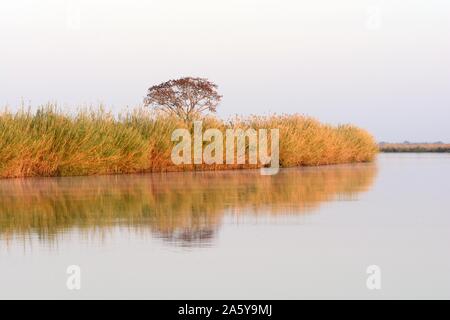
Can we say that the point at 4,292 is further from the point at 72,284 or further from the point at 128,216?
the point at 128,216

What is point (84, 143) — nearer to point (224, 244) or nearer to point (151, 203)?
point (151, 203)

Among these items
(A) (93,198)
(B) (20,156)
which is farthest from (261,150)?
(A) (93,198)

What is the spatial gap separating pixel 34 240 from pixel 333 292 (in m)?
3.99

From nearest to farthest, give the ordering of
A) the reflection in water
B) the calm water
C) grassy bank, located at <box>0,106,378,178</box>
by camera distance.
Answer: the calm water, the reflection in water, grassy bank, located at <box>0,106,378,178</box>

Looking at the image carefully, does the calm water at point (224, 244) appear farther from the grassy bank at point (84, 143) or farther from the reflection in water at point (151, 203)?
the grassy bank at point (84, 143)

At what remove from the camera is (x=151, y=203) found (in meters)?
14.1

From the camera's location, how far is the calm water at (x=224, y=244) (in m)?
6.52

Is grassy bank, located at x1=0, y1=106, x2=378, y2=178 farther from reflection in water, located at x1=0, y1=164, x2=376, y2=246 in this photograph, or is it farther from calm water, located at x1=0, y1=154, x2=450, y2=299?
calm water, located at x1=0, y1=154, x2=450, y2=299

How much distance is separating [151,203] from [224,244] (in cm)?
540

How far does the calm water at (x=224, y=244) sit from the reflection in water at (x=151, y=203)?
2 cm

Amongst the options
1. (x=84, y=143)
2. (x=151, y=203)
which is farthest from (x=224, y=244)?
(x=84, y=143)

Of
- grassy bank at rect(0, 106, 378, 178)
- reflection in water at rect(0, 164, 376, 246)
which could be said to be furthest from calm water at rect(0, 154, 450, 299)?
grassy bank at rect(0, 106, 378, 178)

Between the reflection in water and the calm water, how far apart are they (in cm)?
2

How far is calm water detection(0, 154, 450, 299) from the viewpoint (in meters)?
6.52
